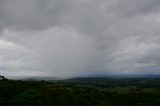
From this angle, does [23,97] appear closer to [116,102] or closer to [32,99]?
[32,99]

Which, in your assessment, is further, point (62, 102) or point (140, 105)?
point (140, 105)

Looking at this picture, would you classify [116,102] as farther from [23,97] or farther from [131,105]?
[23,97]

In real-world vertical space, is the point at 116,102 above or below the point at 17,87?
below

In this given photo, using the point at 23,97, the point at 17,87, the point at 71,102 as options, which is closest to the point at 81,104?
the point at 71,102

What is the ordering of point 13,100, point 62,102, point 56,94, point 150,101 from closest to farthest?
point 13,100, point 62,102, point 56,94, point 150,101

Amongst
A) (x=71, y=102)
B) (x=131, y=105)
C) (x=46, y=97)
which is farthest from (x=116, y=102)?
(x=46, y=97)

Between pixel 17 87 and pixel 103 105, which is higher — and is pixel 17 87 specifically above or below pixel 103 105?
above

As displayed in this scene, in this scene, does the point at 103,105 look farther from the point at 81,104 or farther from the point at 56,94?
the point at 56,94

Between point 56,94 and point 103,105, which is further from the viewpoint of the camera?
point 56,94

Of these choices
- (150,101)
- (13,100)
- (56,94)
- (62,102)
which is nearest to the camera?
(13,100)

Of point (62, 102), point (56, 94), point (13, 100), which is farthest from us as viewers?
point (56, 94)
